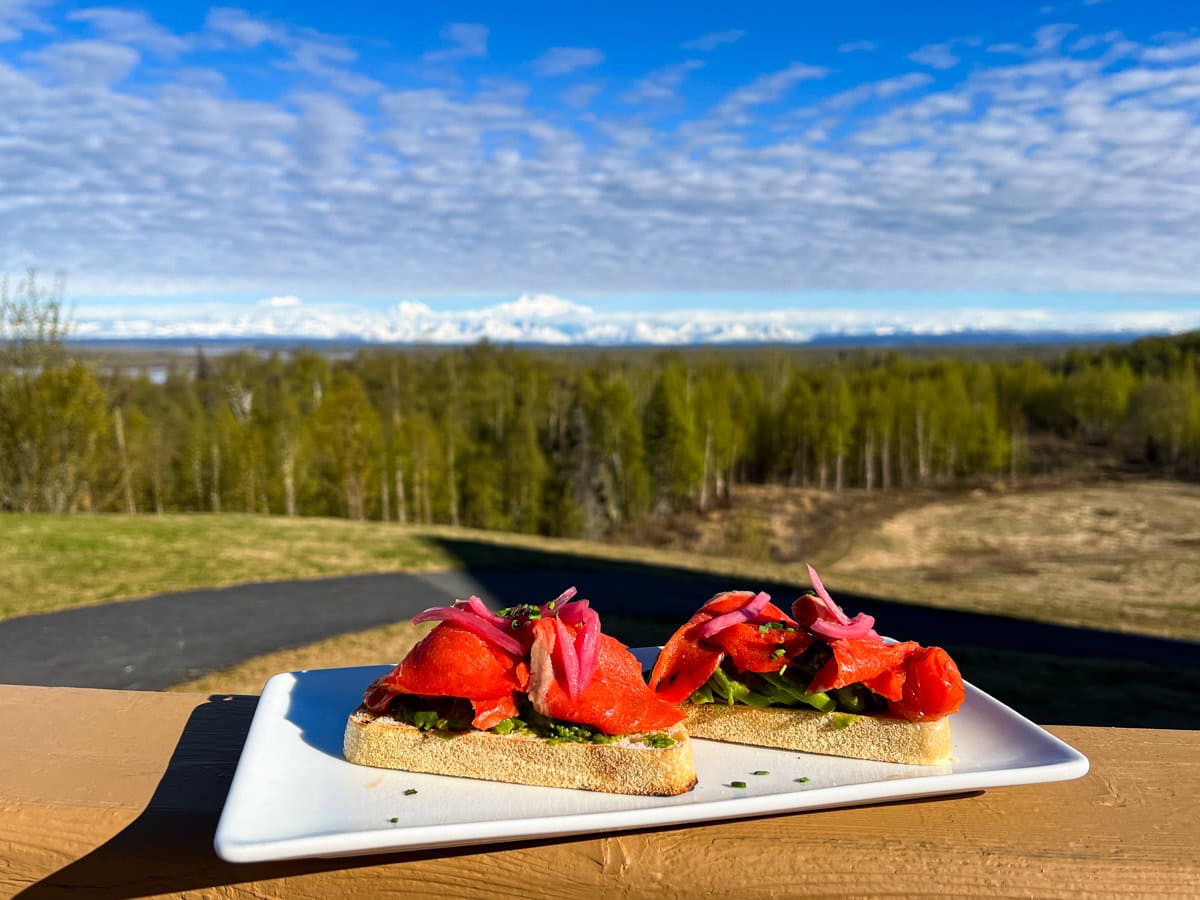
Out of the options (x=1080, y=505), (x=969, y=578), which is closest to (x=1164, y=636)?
(x=969, y=578)

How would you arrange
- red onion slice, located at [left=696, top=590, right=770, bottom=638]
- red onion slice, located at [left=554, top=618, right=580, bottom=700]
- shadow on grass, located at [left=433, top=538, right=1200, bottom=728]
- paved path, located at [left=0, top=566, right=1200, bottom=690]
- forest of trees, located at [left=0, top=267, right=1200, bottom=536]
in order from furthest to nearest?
forest of trees, located at [left=0, top=267, right=1200, bottom=536] → shadow on grass, located at [left=433, top=538, right=1200, bottom=728] → paved path, located at [left=0, top=566, right=1200, bottom=690] → red onion slice, located at [left=696, top=590, right=770, bottom=638] → red onion slice, located at [left=554, top=618, right=580, bottom=700]

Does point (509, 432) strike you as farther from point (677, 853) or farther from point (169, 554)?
point (677, 853)

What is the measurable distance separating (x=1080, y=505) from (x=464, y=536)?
38867 millimetres

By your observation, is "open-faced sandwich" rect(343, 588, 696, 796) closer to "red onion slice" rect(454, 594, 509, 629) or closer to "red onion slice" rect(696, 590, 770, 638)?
"red onion slice" rect(454, 594, 509, 629)

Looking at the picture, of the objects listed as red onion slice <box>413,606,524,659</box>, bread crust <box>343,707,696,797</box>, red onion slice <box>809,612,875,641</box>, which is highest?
red onion slice <box>413,606,524,659</box>

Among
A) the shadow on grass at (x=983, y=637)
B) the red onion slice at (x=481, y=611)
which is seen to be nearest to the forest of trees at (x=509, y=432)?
the shadow on grass at (x=983, y=637)

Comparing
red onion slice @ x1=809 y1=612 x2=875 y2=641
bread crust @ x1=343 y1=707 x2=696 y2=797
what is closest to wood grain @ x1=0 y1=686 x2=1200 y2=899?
bread crust @ x1=343 y1=707 x2=696 y2=797

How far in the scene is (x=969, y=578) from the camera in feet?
100

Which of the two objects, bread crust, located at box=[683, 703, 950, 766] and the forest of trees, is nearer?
bread crust, located at box=[683, 703, 950, 766]

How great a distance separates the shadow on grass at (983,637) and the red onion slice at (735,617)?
731 cm

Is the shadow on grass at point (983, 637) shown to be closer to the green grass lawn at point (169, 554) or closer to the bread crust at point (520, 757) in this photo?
the green grass lawn at point (169, 554)

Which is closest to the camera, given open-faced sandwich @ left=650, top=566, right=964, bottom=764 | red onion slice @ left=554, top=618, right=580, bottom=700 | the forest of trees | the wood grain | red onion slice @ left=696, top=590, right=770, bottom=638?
the wood grain

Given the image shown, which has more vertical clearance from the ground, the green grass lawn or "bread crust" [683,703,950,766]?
"bread crust" [683,703,950,766]

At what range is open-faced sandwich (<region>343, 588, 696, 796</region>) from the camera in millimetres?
1379
